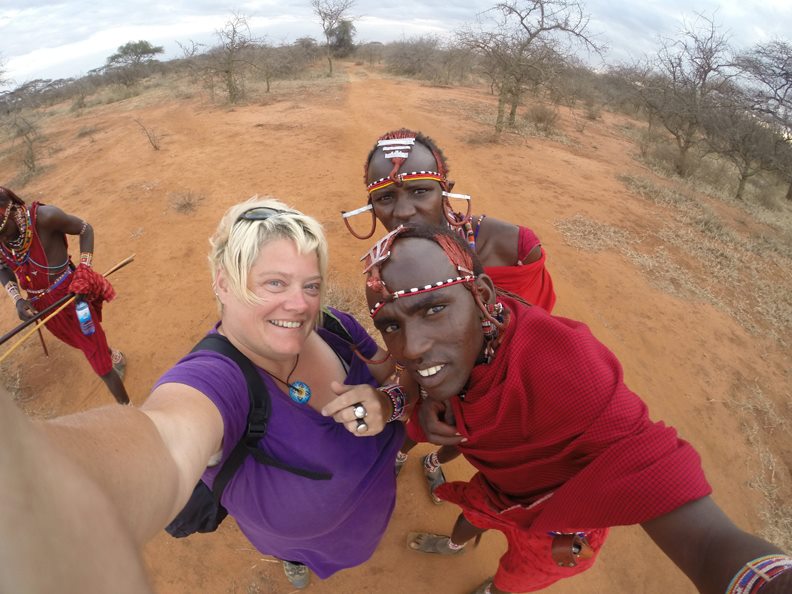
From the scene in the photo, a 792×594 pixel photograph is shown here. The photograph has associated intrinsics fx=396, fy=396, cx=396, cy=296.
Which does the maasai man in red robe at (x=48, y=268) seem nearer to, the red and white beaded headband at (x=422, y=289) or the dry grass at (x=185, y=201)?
the red and white beaded headband at (x=422, y=289)

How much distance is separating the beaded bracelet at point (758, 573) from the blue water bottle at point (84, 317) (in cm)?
357

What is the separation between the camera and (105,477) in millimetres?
693

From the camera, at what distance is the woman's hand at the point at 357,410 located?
1.33 metres

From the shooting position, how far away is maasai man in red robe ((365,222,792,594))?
40.0 inches

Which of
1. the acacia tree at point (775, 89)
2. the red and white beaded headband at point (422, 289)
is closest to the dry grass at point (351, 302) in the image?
the red and white beaded headband at point (422, 289)

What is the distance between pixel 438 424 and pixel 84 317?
2.76m

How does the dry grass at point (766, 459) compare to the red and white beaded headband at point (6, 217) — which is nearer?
the red and white beaded headband at point (6, 217)

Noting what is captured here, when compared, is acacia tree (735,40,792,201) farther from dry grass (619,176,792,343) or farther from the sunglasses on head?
the sunglasses on head

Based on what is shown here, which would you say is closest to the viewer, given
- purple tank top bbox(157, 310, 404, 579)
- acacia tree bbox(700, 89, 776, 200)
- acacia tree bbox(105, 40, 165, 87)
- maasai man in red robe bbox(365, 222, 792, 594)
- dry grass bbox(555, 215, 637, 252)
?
maasai man in red robe bbox(365, 222, 792, 594)

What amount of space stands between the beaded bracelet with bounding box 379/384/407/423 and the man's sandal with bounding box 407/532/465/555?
1.36 metres

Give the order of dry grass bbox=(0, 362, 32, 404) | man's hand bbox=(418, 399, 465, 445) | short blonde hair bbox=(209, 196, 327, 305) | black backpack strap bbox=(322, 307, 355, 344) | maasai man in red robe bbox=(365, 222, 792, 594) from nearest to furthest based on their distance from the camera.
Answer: maasai man in red robe bbox=(365, 222, 792, 594) < short blonde hair bbox=(209, 196, 327, 305) < man's hand bbox=(418, 399, 465, 445) < black backpack strap bbox=(322, 307, 355, 344) < dry grass bbox=(0, 362, 32, 404)

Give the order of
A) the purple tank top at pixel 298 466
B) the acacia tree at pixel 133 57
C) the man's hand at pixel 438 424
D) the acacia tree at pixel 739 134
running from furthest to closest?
the acacia tree at pixel 133 57 → the acacia tree at pixel 739 134 → the man's hand at pixel 438 424 → the purple tank top at pixel 298 466

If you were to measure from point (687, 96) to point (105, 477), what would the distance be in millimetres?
15224

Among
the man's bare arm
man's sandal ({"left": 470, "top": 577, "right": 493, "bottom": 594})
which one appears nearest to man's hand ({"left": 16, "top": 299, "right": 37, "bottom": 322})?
man's sandal ({"left": 470, "top": 577, "right": 493, "bottom": 594})
